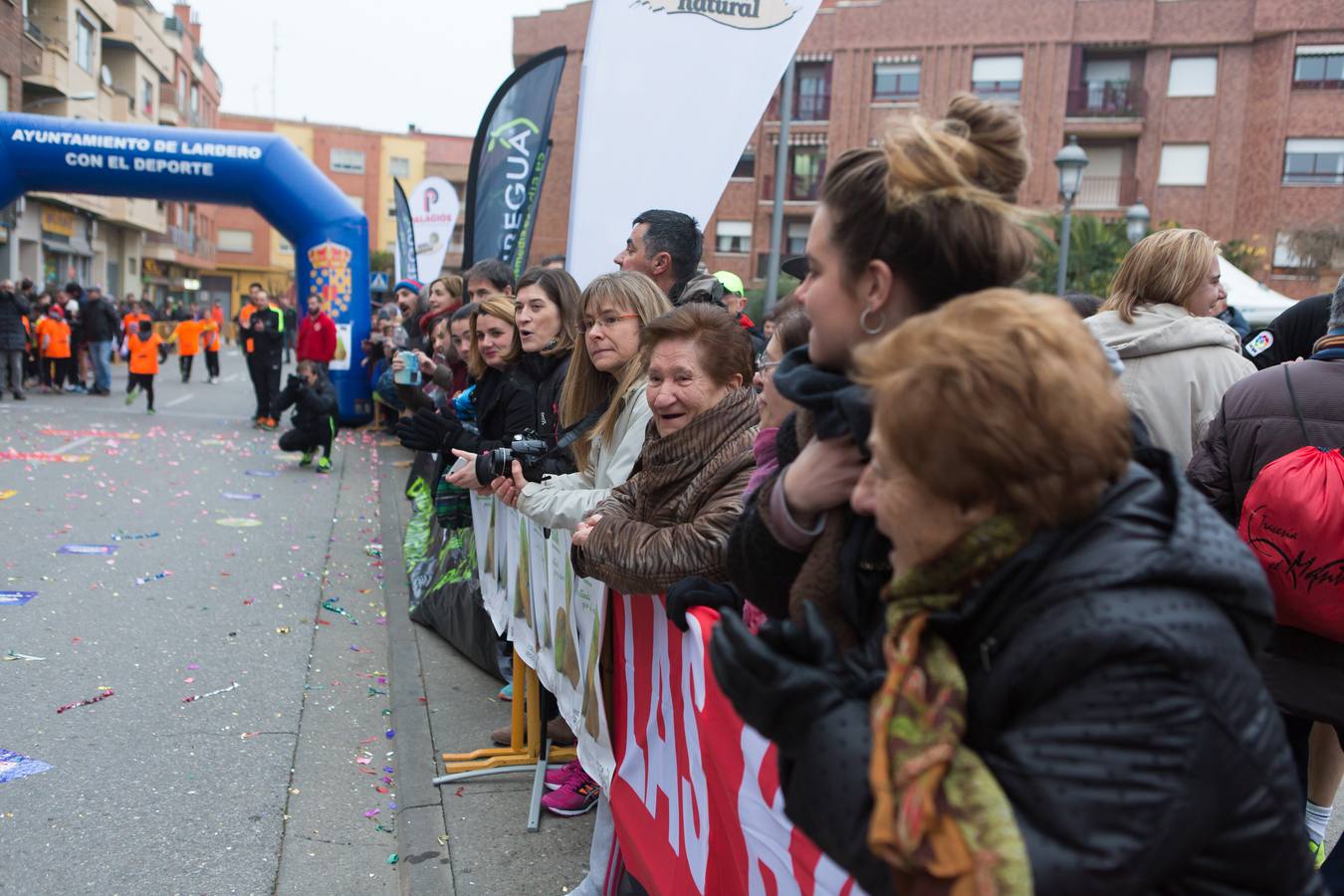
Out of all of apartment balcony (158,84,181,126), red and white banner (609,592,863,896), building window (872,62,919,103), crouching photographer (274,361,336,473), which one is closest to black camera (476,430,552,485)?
red and white banner (609,592,863,896)

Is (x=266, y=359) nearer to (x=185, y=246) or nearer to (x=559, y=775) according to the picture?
(x=559, y=775)

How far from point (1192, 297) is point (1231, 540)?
2376 mm

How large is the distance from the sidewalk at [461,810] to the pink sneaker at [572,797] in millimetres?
34

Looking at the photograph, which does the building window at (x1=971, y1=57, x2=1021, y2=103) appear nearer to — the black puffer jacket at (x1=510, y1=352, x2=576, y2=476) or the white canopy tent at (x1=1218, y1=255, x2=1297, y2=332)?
the white canopy tent at (x1=1218, y1=255, x2=1297, y2=332)

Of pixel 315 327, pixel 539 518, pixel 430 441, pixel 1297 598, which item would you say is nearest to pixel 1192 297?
pixel 1297 598

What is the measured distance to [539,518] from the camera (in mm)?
3510

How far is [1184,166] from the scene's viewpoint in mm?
36969

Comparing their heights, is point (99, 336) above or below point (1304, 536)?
below

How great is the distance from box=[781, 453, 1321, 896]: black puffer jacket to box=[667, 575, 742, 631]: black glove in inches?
40.3

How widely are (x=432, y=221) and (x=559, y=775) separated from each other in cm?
1520

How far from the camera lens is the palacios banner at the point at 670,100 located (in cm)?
580

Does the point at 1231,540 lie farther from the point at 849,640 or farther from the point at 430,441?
the point at 430,441

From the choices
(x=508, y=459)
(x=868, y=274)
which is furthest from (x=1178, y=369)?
(x=508, y=459)

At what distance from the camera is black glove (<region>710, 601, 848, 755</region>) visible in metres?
1.33
